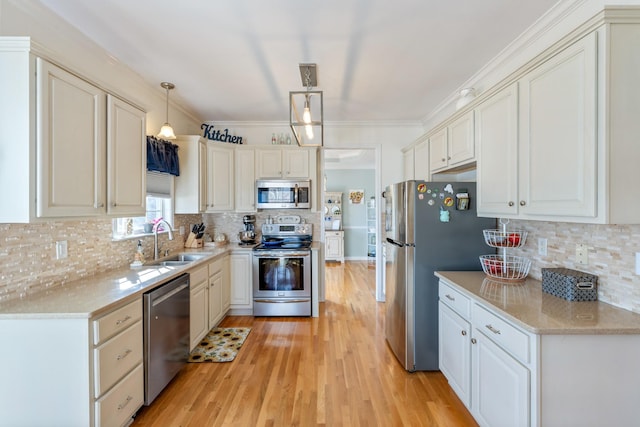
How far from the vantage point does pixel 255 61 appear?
2449mm

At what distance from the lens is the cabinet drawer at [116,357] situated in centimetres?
150

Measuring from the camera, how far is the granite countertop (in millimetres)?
1254

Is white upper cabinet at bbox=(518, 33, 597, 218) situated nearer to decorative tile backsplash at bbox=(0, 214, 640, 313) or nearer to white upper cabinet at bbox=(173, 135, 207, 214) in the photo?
decorative tile backsplash at bbox=(0, 214, 640, 313)

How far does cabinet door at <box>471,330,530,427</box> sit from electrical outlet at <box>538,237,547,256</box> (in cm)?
82

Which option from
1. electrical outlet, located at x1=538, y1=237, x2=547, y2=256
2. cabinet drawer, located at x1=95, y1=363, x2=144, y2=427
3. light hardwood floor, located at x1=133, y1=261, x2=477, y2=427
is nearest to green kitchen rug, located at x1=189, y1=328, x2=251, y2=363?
light hardwood floor, located at x1=133, y1=261, x2=477, y2=427

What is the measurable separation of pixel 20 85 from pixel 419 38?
2.47m

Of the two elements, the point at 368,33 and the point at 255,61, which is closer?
the point at 368,33

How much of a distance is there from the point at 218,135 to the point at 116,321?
118 inches

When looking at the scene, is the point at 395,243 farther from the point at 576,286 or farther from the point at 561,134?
the point at 561,134

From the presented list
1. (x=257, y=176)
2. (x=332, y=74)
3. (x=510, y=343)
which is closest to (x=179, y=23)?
(x=332, y=74)

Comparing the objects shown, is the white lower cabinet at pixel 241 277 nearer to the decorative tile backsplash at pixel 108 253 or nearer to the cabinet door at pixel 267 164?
the cabinet door at pixel 267 164

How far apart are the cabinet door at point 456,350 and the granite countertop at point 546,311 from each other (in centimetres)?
28

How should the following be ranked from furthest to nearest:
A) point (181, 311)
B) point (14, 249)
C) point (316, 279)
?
1. point (316, 279)
2. point (181, 311)
3. point (14, 249)

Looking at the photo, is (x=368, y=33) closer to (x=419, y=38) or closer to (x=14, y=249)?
(x=419, y=38)
